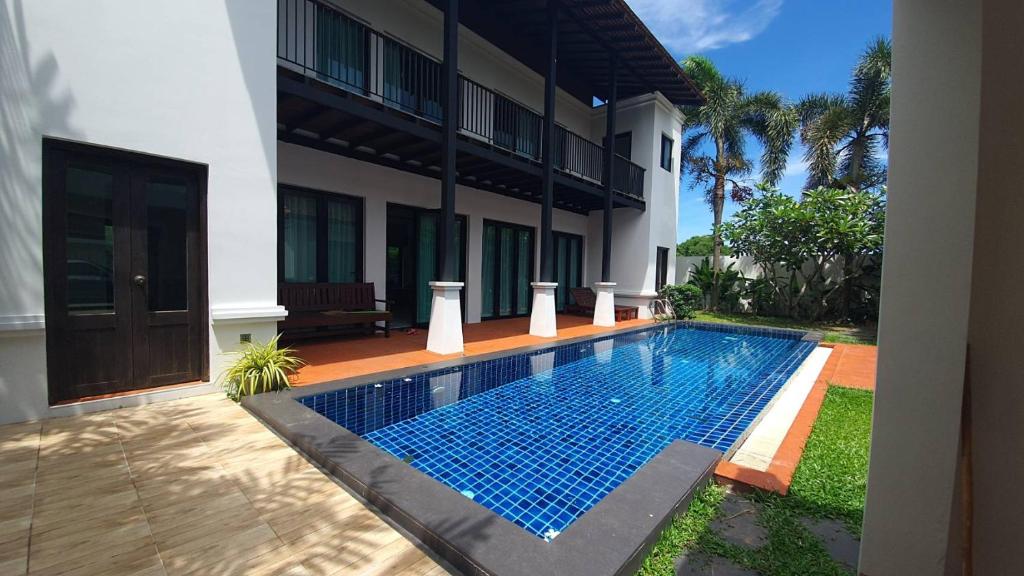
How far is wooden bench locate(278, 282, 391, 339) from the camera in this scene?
22.7 feet

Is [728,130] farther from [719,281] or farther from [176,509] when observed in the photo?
[176,509]

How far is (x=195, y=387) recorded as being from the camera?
452cm

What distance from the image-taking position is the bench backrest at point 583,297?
13123mm

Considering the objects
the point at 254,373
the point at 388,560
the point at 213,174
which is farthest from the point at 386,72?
the point at 388,560

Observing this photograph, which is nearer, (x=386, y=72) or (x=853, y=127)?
(x=386, y=72)

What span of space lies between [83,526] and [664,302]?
44.5ft

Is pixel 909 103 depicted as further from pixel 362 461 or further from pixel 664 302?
pixel 664 302

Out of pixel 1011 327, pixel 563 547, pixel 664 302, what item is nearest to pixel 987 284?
pixel 1011 327

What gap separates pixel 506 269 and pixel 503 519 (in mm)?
9696

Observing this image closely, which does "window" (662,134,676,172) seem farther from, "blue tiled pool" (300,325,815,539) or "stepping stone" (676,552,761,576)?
"stepping stone" (676,552,761,576)

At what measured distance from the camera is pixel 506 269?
1176 centimetres

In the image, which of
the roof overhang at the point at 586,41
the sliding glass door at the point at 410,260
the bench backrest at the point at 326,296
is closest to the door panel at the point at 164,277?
the bench backrest at the point at 326,296

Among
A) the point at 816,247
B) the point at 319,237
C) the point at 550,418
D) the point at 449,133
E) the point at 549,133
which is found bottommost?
the point at 550,418

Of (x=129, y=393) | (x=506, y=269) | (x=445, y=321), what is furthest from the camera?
(x=506, y=269)
